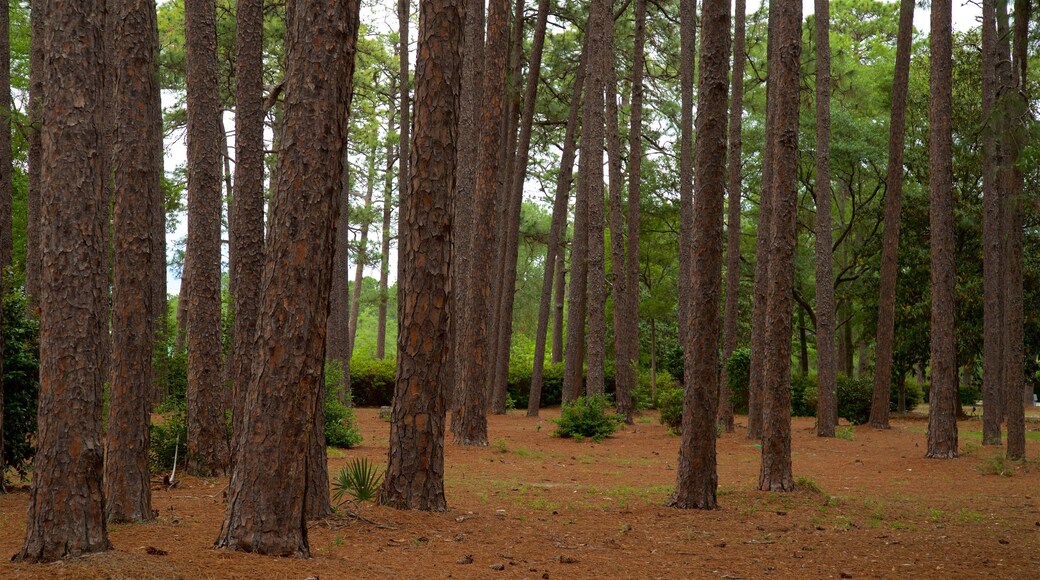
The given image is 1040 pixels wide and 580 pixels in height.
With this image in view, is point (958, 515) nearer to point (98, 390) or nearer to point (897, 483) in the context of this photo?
point (897, 483)

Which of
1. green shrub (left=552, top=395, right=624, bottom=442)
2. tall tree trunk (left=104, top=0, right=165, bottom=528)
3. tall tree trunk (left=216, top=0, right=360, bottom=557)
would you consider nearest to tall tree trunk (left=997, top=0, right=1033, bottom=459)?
green shrub (left=552, top=395, right=624, bottom=442)

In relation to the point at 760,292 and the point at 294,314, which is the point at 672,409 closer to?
the point at 760,292

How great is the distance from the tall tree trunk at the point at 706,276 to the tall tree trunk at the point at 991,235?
8409 millimetres

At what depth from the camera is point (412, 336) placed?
780cm

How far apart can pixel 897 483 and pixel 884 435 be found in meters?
8.75

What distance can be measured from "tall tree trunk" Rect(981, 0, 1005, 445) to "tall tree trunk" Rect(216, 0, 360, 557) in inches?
499

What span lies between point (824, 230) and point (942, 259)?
4.15 meters

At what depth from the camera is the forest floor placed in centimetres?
571

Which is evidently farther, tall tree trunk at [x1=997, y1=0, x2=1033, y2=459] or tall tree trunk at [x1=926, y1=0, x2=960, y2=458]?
tall tree trunk at [x1=926, y1=0, x2=960, y2=458]

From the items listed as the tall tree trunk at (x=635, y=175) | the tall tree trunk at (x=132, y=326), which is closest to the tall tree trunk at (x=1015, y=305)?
the tall tree trunk at (x=635, y=175)

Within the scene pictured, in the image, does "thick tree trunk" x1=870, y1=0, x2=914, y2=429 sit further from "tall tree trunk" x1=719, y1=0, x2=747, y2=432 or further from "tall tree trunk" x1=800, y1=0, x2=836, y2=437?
"tall tree trunk" x1=719, y1=0, x2=747, y2=432

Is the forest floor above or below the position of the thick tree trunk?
below

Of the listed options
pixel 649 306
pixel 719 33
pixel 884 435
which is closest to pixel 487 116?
pixel 719 33

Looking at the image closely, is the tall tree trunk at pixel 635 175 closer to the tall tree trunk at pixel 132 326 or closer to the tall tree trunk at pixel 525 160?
the tall tree trunk at pixel 525 160
